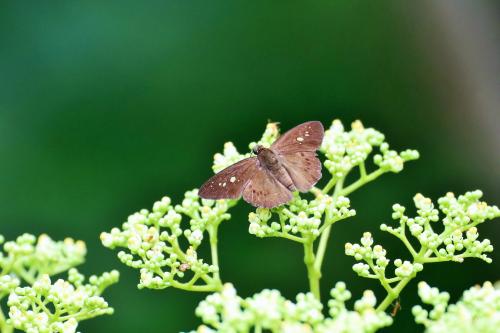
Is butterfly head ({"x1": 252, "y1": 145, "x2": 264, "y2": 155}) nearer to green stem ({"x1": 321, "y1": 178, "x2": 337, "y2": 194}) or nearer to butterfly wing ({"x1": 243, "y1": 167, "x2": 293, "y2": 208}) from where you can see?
butterfly wing ({"x1": 243, "y1": 167, "x2": 293, "y2": 208})

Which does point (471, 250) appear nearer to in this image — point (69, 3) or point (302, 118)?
point (302, 118)

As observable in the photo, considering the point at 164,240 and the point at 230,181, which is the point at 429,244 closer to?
the point at 230,181

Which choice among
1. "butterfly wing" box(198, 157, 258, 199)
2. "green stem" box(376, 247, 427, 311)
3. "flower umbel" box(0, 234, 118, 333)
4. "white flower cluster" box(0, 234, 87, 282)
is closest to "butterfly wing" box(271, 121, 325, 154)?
"butterfly wing" box(198, 157, 258, 199)

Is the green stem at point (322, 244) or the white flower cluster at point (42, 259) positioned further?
the white flower cluster at point (42, 259)

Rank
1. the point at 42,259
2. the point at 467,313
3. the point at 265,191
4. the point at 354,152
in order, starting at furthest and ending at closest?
the point at 42,259 < the point at 354,152 < the point at 265,191 < the point at 467,313

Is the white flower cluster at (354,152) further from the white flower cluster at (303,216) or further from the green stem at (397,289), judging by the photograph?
the green stem at (397,289)

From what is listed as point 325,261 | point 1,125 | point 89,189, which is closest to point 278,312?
point 325,261

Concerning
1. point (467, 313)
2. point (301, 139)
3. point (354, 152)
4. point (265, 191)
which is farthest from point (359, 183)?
point (467, 313)

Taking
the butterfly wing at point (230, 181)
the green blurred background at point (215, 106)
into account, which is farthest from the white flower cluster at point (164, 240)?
the green blurred background at point (215, 106)
